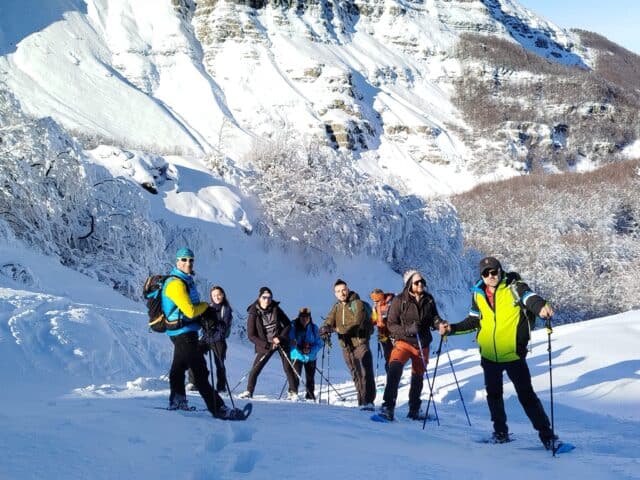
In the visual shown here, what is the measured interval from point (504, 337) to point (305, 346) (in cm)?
434

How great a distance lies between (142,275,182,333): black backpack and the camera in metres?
5.55

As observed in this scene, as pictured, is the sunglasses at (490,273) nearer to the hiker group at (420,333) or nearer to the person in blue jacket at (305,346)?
the hiker group at (420,333)

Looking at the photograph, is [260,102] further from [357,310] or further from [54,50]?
[357,310]

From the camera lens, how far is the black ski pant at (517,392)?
5293mm

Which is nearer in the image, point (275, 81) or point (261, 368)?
point (261, 368)

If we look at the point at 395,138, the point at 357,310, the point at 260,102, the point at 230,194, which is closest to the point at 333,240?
the point at 230,194

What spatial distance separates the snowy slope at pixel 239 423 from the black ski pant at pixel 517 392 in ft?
0.73

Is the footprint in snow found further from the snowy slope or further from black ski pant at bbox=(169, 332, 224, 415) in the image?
black ski pant at bbox=(169, 332, 224, 415)

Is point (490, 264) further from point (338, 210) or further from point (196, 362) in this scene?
point (338, 210)

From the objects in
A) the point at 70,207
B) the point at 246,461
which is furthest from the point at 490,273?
the point at 70,207

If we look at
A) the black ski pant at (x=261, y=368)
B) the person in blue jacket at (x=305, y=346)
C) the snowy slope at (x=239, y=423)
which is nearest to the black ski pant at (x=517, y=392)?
the snowy slope at (x=239, y=423)

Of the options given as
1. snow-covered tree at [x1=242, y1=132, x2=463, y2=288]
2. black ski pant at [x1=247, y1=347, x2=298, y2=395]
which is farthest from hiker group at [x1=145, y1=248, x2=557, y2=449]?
snow-covered tree at [x1=242, y1=132, x2=463, y2=288]

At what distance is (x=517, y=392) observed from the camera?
545 centimetres

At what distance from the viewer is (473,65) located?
5802 inches
